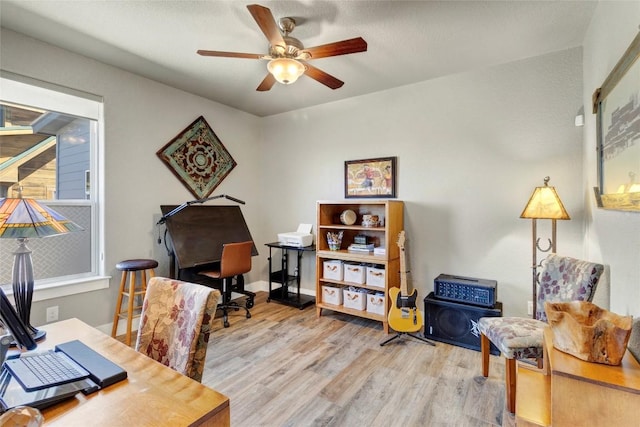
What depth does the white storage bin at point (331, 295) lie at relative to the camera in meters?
3.40

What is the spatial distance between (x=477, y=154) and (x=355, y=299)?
191 cm

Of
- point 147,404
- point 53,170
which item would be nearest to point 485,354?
point 147,404

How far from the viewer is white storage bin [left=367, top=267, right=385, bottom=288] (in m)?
3.11

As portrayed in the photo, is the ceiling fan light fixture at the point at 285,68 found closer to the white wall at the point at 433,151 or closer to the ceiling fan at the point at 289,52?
the ceiling fan at the point at 289,52

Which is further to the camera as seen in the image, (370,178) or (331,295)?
(370,178)

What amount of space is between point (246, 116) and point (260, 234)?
171 centimetres

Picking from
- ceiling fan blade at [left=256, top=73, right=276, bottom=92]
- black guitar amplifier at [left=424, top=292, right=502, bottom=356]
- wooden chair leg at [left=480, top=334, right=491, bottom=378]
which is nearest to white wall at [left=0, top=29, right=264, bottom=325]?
ceiling fan blade at [left=256, top=73, right=276, bottom=92]

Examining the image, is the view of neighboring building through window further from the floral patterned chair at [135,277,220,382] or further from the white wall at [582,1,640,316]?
the white wall at [582,1,640,316]

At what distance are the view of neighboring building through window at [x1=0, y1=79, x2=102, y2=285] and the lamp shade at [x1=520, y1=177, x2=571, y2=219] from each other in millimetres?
3497

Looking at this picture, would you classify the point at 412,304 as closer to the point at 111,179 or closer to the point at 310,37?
the point at 310,37

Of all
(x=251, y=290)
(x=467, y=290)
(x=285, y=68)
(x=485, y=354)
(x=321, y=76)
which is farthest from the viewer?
(x=251, y=290)

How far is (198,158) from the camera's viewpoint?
3.69 metres

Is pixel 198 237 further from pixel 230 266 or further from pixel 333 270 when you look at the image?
pixel 333 270

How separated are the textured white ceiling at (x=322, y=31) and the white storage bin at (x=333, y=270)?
1.97 metres
